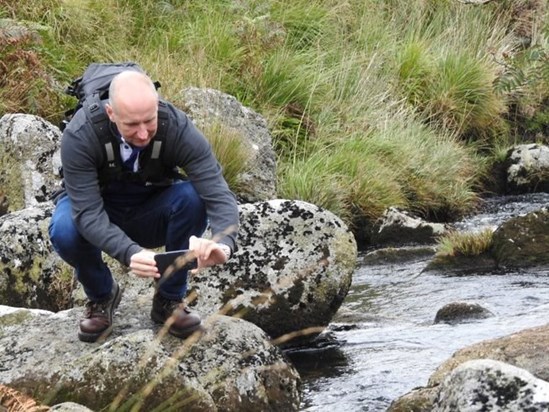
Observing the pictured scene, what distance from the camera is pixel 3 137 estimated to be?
9086mm

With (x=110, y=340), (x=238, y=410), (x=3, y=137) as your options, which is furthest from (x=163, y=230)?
(x=3, y=137)

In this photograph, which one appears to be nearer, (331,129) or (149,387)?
(149,387)

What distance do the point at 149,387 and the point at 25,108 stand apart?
6.62 meters

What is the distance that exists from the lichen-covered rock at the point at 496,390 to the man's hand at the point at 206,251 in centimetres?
113

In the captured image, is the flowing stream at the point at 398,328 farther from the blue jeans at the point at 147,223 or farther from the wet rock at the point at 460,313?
the blue jeans at the point at 147,223

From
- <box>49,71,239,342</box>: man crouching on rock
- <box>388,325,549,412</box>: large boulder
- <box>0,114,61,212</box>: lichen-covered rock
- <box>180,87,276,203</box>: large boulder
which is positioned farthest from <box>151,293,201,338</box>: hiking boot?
<box>180,87,276,203</box>: large boulder

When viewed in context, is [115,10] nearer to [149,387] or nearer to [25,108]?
[25,108]

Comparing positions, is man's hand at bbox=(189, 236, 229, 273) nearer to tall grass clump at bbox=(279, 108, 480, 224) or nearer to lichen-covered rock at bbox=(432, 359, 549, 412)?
lichen-covered rock at bbox=(432, 359, 549, 412)

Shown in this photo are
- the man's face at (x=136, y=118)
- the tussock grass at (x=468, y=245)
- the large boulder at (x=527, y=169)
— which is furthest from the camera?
the large boulder at (x=527, y=169)

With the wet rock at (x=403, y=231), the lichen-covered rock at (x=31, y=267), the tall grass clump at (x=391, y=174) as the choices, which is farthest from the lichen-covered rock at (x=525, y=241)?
the lichen-covered rock at (x=31, y=267)

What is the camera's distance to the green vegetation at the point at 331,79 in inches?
434

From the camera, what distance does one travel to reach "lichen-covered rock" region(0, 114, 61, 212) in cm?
891

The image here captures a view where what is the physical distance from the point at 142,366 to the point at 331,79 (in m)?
8.57

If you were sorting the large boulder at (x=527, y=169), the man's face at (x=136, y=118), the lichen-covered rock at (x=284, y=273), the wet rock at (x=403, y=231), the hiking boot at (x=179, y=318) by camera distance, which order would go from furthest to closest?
1. the large boulder at (x=527, y=169)
2. the wet rock at (x=403, y=231)
3. the lichen-covered rock at (x=284, y=273)
4. the hiking boot at (x=179, y=318)
5. the man's face at (x=136, y=118)
